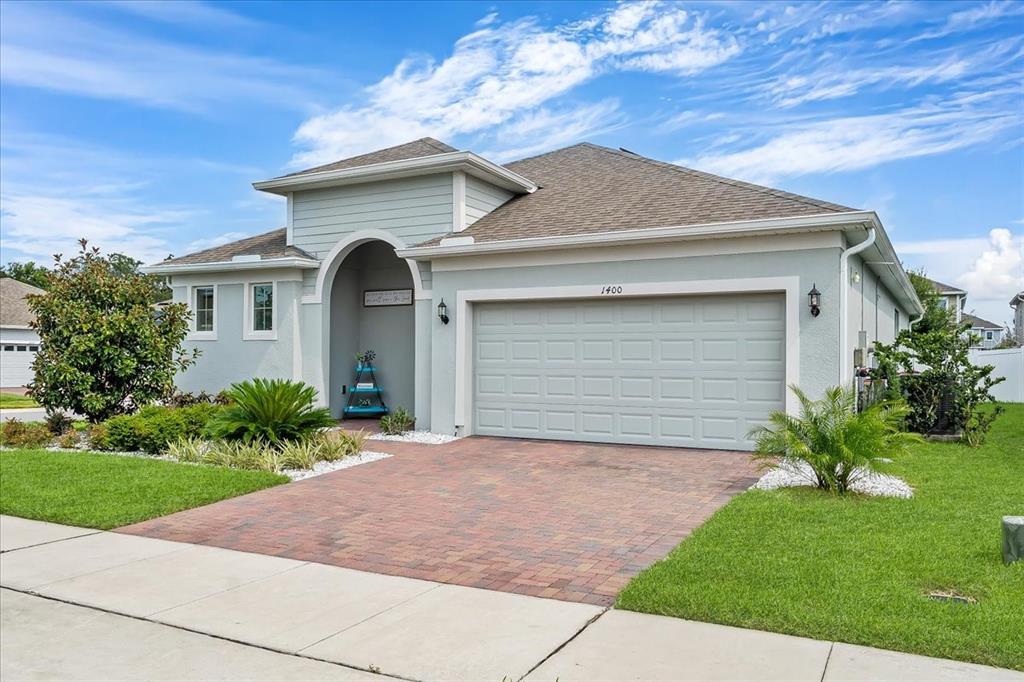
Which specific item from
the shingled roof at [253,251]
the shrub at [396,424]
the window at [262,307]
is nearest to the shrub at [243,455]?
the shrub at [396,424]

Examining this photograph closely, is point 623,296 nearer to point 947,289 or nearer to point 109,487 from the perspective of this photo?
point 109,487

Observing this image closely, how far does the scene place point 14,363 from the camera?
32.0 m

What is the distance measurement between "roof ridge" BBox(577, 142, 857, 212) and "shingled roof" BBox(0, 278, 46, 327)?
2490 centimetres

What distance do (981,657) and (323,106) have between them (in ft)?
52.8

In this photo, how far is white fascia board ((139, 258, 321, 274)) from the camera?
1525 centimetres

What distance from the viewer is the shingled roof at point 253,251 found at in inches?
620

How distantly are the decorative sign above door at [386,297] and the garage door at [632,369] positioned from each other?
3.31 m

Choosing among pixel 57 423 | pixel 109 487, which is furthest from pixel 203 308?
pixel 109 487

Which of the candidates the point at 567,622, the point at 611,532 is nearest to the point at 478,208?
the point at 611,532

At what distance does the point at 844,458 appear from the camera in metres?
7.77

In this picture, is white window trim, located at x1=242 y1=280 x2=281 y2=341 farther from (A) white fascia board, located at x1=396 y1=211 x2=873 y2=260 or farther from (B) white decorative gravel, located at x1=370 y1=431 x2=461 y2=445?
(B) white decorative gravel, located at x1=370 y1=431 x2=461 y2=445

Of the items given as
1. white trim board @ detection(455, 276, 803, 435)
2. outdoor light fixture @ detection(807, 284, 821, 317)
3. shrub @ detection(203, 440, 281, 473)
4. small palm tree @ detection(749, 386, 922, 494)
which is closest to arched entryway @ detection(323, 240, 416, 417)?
white trim board @ detection(455, 276, 803, 435)

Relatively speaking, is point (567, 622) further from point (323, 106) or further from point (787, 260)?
point (323, 106)

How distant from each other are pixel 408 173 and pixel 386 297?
A: 3.25m
